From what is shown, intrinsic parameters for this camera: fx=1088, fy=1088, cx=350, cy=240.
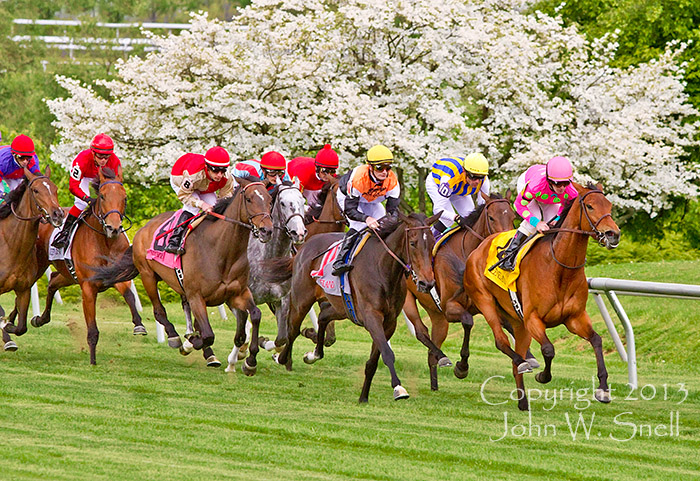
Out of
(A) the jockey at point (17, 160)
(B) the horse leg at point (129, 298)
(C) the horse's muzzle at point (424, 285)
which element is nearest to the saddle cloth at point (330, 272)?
(C) the horse's muzzle at point (424, 285)

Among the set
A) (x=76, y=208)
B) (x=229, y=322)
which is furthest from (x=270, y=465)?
(x=229, y=322)

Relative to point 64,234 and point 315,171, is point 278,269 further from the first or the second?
point 64,234

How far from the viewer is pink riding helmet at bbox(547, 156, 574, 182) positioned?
805 cm

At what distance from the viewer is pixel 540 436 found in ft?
22.3

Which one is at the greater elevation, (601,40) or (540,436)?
(601,40)

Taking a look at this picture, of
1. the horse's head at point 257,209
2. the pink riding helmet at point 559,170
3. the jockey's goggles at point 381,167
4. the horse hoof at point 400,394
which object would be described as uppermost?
the pink riding helmet at point 559,170

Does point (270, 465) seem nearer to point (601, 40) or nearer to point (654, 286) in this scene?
point (654, 286)

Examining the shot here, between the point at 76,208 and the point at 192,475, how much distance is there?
546 cm

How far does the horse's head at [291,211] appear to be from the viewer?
8.87m

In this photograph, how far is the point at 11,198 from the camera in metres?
10.1

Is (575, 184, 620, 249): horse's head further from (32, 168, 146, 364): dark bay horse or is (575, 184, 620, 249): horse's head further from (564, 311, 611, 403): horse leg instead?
(32, 168, 146, 364): dark bay horse

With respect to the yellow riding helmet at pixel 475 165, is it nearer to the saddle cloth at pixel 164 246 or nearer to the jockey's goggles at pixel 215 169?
the jockey's goggles at pixel 215 169

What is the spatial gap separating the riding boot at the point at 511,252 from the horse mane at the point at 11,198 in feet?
14.9

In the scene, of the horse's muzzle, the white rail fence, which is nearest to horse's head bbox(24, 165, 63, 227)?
the horse's muzzle
